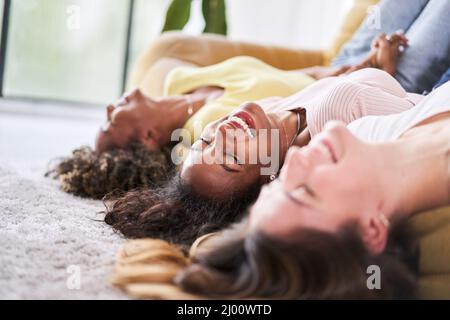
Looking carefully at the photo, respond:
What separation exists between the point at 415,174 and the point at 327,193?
18 cm

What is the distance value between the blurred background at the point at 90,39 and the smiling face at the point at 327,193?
2.77 meters

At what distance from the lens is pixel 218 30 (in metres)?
3.33

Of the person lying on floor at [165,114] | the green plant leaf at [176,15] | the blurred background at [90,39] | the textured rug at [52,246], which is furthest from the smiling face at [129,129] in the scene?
the blurred background at [90,39]

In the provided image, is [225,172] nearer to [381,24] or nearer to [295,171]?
[295,171]

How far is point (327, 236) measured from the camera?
2.70ft

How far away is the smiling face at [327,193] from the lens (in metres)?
0.83

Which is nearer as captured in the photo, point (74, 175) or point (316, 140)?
point (316, 140)

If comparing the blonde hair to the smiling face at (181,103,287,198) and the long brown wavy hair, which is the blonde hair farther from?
the smiling face at (181,103,287,198)

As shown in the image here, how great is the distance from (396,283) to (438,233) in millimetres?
107

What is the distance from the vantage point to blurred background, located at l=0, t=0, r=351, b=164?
11.9 ft

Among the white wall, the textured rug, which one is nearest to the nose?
the textured rug
